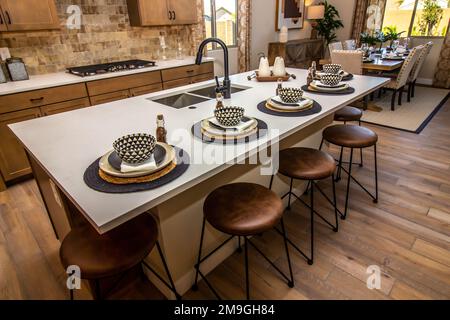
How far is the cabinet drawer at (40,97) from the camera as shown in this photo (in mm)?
2451

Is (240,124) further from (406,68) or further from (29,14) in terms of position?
(406,68)

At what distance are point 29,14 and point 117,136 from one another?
220cm

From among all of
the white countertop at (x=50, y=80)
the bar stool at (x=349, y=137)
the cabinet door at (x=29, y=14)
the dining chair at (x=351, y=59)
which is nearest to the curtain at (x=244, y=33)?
the dining chair at (x=351, y=59)

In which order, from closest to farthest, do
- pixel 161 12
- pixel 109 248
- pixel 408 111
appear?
pixel 109 248
pixel 161 12
pixel 408 111

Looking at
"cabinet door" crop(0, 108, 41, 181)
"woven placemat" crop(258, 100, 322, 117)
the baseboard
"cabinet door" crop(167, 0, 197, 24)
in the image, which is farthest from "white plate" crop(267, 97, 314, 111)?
the baseboard

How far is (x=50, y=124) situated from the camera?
1.56 metres

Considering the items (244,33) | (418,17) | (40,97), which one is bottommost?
(40,97)

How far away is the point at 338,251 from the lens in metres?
1.87

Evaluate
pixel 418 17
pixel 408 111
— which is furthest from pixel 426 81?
pixel 408 111

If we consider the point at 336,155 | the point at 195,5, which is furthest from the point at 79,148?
the point at 195,5

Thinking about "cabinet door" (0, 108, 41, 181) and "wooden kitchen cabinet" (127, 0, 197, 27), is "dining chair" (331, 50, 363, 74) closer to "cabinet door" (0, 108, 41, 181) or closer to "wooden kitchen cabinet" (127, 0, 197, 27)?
"wooden kitchen cabinet" (127, 0, 197, 27)

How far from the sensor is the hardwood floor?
5.31 feet

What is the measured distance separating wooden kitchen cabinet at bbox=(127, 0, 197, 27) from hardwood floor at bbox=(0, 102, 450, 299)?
226 centimetres

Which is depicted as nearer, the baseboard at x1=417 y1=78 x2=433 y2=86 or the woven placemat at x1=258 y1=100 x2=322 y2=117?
the woven placemat at x1=258 y1=100 x2=322 y2=117
